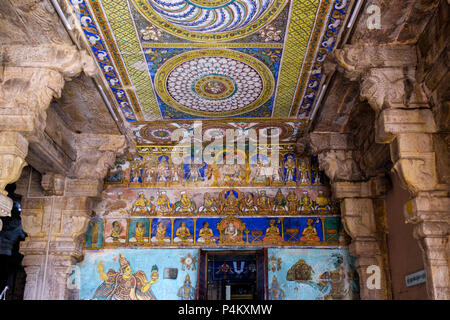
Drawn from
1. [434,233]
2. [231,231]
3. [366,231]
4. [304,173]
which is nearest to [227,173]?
[231,231]

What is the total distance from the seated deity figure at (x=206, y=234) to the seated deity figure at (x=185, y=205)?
14.6 inches

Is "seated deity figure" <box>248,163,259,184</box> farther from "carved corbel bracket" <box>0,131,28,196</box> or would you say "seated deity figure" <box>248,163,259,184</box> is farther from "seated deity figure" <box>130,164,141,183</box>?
"carved corbel bracket" <box>0,131,28,196</box>

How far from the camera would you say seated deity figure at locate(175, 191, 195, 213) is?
7.56 meters

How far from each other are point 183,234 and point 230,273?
12.7 ft

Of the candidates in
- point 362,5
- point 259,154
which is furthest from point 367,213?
point 362,5

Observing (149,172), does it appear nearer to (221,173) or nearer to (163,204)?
(163,204)

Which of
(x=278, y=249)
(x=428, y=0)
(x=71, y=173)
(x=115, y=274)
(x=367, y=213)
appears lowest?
(x=115, y=274)

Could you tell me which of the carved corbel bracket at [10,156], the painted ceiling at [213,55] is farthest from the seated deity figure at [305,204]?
the carved corbel bracket at [10,156]

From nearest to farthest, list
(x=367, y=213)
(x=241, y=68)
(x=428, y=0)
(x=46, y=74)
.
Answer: (x=428, y=0) → (x=46, y=74) → (x=241, y=68) → (x=367, y=213)

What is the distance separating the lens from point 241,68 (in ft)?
17.9

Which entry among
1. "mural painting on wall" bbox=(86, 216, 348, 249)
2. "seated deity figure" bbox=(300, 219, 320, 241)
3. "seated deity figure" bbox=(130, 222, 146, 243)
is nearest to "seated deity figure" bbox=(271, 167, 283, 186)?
"mural painting on wall" bbox=(86, 216, 348, 249)

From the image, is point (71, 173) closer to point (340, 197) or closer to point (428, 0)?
point (340, 197)
